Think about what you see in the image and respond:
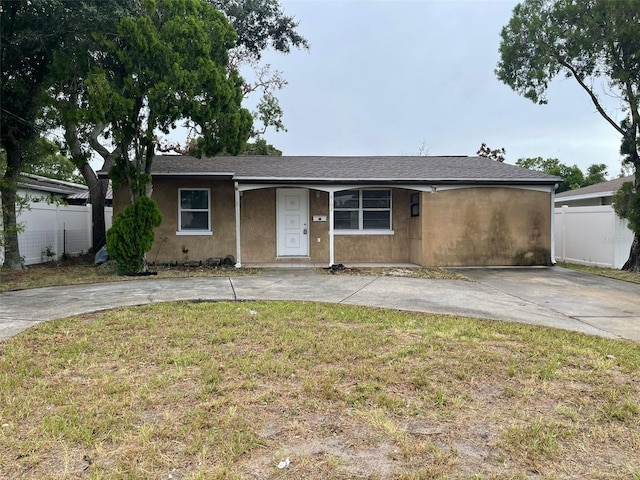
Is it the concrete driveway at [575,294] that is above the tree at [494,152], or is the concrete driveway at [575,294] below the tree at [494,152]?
below

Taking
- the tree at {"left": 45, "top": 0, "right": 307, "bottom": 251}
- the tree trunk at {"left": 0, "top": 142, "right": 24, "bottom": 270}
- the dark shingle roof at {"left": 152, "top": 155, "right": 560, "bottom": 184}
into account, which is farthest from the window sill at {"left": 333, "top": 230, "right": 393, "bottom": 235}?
the tree trunk at {"left": 0, "top": 142, "right": 24, "bottom": 270}

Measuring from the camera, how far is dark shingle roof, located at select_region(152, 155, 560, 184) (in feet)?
39.8

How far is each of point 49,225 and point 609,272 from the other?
54.3 feet

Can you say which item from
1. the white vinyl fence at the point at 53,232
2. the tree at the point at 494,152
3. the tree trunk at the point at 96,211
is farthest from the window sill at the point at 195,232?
the tree at the point at 494,152

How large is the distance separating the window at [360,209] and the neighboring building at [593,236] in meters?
6.18

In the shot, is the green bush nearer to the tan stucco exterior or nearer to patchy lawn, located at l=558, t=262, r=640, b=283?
the tan stucco exterior

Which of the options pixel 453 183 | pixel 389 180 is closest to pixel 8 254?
pixel 389 180

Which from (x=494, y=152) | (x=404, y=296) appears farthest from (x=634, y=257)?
(x=494, y=152)

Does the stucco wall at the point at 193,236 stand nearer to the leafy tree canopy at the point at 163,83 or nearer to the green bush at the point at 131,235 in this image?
the leafy tree canopy at the point at 163,83

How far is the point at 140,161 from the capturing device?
1095cm

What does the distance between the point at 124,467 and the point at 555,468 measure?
2563 mm

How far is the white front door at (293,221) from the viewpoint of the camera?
13.1m

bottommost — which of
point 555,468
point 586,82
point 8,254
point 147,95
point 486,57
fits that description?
point 555,468

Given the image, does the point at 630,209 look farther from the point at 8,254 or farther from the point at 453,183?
the point at 8,254
